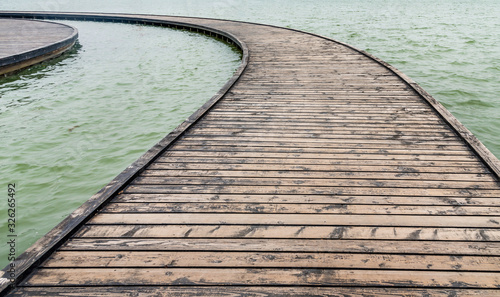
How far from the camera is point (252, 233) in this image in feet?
8.09

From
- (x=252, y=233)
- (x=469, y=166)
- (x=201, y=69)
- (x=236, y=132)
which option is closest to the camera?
(x=252, y=233)

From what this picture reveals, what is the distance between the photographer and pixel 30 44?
11.6 meters

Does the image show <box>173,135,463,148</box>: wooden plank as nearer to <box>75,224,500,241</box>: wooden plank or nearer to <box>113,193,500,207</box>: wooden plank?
<box>113,193,500,207</box>: wooden plank

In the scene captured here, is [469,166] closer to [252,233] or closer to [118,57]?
[252,233]

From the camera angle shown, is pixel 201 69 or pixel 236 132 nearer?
pixel 236 132

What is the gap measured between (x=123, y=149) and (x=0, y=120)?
10.2 feet

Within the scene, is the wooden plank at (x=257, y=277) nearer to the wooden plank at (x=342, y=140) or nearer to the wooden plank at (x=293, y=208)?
the wooden plank at (x=293, y=208)

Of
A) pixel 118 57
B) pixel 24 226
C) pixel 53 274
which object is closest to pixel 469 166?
pixel 53 274

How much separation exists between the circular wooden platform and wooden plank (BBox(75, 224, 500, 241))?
30.8 ft

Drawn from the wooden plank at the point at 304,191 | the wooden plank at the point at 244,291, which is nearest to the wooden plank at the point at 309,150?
the wooden plank at the point at 304,191

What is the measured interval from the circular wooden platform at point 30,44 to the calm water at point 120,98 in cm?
47

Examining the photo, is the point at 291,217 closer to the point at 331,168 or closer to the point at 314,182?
the point at 314,182

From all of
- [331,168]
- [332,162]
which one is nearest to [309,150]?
[332,162]

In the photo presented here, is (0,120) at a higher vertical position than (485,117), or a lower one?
lower
